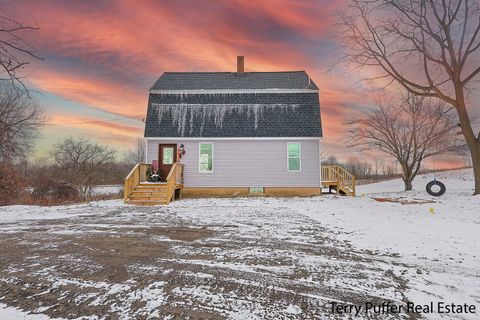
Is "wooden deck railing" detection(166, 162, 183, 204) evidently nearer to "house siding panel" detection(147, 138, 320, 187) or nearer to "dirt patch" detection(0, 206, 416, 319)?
"house siding panel" detection(147, 138, 320, 187)

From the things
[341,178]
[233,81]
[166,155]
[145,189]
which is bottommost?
[145,189]

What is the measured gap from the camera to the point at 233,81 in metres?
18.3

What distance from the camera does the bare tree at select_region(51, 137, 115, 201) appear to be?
3309 cm

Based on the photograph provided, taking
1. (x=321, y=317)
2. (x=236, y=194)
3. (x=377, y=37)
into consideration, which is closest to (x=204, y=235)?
(x=321, y=317)

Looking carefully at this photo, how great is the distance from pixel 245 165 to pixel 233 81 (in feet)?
19.9

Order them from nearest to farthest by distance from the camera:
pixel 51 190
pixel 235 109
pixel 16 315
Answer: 1. pixel 16 315
2. pixel 235 109
3. pixel 51 190

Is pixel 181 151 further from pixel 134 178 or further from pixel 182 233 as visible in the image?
pixel 182 233

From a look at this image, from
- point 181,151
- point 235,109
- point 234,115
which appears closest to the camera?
point 181,151

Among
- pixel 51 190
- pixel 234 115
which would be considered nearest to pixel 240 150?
pixel 234 115

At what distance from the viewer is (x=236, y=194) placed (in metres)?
16.1

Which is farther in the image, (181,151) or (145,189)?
(181,151)

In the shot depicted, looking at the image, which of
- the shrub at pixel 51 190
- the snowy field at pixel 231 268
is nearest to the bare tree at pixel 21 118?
the shrub at pixel 51 190

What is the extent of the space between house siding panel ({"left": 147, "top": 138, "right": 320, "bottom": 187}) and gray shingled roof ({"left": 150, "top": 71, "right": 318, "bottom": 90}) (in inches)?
153

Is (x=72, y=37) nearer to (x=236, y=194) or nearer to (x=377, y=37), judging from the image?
(x=236, y=194)
